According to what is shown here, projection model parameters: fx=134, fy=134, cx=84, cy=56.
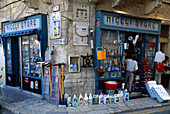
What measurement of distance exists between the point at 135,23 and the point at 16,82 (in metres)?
7.31

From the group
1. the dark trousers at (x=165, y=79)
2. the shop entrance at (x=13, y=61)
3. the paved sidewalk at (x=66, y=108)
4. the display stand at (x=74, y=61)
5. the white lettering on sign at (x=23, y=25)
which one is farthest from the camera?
the dark trousers at (x=165, y=79)

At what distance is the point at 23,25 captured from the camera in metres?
6.72

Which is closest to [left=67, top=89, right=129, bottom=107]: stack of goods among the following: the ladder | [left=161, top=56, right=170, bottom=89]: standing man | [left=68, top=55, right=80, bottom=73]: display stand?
the ladder

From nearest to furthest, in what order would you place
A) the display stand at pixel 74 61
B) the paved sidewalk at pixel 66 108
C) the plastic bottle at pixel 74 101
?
the paved sidewalk at pixel 66 108
the plastic bottle at pixel 74 101
the display stand at pixel 74 61

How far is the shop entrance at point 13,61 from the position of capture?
7.66m

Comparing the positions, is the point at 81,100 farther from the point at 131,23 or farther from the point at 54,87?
the point at 131,23

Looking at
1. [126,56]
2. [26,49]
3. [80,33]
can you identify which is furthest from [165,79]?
[26,49]

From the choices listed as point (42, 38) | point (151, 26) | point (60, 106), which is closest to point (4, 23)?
point (42, 38)

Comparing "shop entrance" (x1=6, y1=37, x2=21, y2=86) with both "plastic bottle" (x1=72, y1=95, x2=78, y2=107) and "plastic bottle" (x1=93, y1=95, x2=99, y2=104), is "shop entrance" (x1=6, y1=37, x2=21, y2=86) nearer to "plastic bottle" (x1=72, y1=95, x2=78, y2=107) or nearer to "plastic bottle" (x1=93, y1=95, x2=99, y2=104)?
"plastic bottle" (x1=72, y1=95, x2=78, y2=107)

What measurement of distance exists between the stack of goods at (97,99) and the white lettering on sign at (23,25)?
3550mm

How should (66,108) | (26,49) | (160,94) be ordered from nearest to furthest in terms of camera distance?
(66,108) < (160,94) < (26,49)

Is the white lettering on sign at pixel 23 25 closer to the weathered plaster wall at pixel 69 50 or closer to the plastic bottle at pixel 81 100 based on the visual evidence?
the weathered plaster wall at pixel 69 50

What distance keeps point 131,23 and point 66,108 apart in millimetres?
4848

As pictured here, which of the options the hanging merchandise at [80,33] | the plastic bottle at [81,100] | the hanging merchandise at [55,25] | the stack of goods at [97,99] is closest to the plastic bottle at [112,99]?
the stack of goods at [97,99]
